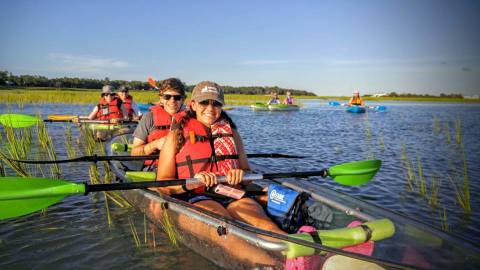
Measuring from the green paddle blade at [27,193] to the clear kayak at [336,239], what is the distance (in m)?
0.94

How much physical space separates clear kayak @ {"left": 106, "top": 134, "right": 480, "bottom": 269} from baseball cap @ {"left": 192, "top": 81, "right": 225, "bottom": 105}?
107cm

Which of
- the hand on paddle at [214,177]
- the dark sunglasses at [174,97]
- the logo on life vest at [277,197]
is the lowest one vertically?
the logo on life vest at [277,197]

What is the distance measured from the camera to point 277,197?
10.7 ft

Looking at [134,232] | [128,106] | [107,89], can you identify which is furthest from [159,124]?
[128,106]

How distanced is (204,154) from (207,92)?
0.64 meters

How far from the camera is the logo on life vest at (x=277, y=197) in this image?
3.21 m

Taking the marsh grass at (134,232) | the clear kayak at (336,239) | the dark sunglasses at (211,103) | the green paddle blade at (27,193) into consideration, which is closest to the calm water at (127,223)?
the marsh grass at (134,232)

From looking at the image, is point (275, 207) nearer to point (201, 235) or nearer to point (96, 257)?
point (201, 235)

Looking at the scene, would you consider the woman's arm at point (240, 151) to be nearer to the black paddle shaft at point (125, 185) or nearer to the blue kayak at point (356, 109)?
the black paddle shaft at point (125, 185)

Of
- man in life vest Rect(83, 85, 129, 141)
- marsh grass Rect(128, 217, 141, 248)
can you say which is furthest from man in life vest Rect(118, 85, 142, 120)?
marsh grass Rect(128, 217, 141, 248)

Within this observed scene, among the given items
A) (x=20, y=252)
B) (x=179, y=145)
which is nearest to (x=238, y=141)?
(x=179, y=145)

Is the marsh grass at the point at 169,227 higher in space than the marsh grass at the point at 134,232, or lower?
higher

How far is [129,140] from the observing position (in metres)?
7.61

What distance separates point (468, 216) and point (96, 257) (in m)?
4.82
